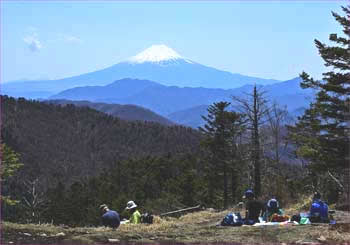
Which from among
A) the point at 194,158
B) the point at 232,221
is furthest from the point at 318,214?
the point at 194,158

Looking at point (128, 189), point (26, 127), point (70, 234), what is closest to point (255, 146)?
point (70, 234)

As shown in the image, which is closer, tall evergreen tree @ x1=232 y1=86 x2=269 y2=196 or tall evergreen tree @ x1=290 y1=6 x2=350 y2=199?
tall evergreen tree @ x1=290 y1=6 x2=350 y2=199

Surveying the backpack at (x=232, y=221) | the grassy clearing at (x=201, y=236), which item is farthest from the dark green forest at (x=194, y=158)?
the grassy clearing at (x=201, y=236)

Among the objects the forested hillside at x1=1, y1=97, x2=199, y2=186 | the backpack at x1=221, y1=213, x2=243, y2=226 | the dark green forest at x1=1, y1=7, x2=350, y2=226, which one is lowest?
the backpack at x1=221, y1=213, x2=243, y2=226

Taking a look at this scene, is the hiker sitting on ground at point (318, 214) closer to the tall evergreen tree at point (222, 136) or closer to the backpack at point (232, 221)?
the backpack at point (232, 221)

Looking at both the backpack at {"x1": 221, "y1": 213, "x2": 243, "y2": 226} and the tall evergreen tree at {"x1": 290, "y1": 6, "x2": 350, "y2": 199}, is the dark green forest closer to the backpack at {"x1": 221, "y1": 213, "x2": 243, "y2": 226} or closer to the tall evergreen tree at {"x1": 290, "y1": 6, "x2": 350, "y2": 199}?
the tall evergreen tree at {"x1": 290, "y1": 6, "x2": 350, "y2": 199}

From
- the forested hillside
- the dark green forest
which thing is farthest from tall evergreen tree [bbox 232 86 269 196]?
the forested hillside

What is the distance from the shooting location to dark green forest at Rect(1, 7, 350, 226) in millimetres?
20891

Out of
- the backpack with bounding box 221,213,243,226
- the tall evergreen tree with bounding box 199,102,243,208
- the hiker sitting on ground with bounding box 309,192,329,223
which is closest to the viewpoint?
the hiker sitting on ground with bounding box 309,192,329,223

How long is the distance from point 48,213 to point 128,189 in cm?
1127

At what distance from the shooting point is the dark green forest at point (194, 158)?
20891 millimetres

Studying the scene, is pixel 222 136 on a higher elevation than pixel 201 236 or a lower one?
higher

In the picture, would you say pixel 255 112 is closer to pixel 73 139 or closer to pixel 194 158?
pixel 194 158

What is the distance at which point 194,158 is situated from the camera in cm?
6619
